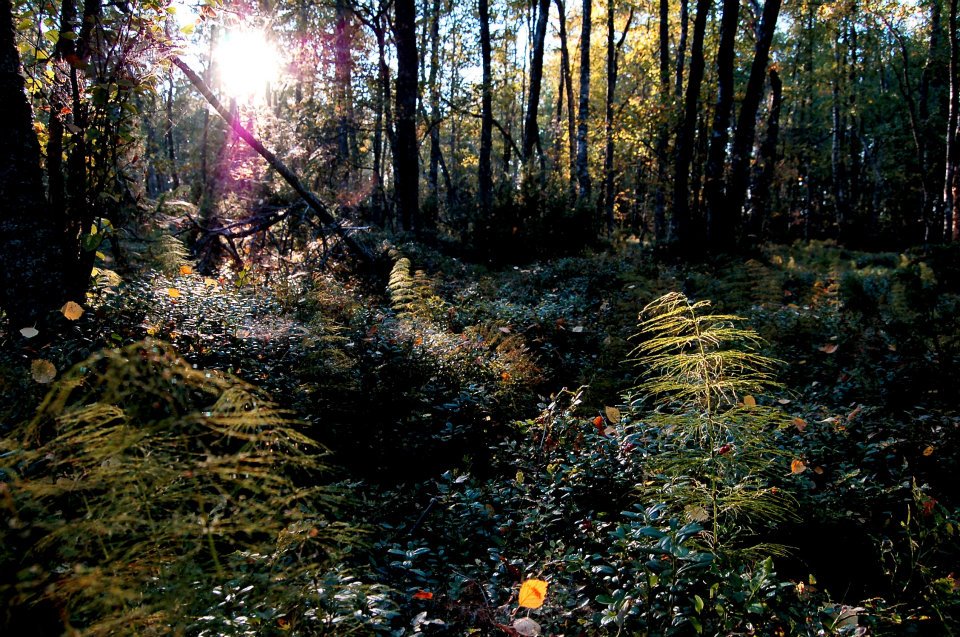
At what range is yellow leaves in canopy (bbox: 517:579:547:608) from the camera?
225 cm

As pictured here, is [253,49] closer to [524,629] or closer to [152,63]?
[152,63]

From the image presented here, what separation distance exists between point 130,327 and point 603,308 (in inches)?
215

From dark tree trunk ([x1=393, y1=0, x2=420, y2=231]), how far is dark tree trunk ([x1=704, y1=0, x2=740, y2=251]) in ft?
21.6

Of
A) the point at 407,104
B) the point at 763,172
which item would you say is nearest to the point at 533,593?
the point at 407,104

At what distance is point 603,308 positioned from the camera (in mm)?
7500

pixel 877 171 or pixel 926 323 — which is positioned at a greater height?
pixel 877 171

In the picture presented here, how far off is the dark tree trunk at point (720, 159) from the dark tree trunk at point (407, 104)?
21.6ft

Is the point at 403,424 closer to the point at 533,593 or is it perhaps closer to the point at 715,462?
the point at 533,593

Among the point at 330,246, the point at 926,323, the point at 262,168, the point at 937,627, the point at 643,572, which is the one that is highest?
the point at 262,168

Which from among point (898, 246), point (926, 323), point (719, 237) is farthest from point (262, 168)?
point (898, 246)

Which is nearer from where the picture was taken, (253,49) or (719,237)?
(253,49)

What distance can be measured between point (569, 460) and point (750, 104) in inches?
435

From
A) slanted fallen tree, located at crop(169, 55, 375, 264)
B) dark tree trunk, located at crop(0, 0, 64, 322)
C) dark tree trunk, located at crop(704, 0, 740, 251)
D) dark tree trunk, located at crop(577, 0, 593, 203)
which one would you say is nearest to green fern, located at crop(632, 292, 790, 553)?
dark tree trunk, located at crop(0, 0, 64, 322)

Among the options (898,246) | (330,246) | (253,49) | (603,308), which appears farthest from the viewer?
(898,246)
